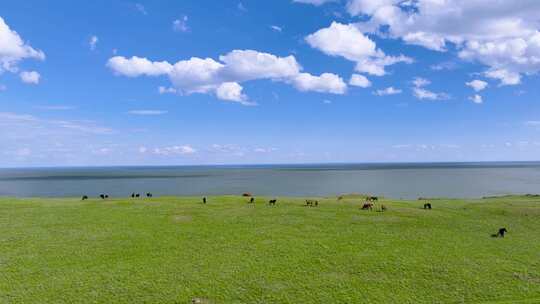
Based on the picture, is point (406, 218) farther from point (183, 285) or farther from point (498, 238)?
point (183, 285)

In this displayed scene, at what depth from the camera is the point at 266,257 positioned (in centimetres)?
2895

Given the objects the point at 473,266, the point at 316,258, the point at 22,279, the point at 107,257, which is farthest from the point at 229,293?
the point at 473,266

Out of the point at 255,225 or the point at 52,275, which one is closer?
the point at 52,275

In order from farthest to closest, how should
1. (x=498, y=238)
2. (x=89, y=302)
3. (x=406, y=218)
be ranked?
(x=406, y=218)
(x=498, y=238)
(x=89, y=302)

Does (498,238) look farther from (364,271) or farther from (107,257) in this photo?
(107,257)

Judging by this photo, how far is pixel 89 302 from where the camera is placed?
21.6 meters

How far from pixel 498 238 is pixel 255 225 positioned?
2646 centimetres

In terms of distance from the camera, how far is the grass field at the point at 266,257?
906 inches

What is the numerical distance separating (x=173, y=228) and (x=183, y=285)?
1503 cm

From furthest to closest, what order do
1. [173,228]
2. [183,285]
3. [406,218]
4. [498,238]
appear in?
[406,218], [173,228], [498,238], [183,285]

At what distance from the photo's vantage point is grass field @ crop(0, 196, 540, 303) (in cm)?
2300

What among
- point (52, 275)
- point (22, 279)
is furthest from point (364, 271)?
point (22, 279)

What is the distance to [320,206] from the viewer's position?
51562 mm

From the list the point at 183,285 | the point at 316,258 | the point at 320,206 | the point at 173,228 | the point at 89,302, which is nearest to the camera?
the point at 89,302
